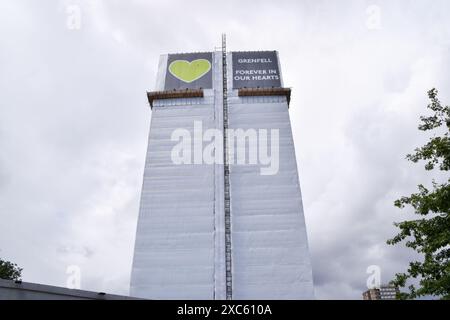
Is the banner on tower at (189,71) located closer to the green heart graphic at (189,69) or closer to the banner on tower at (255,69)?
the green heart graphic at (189,69)

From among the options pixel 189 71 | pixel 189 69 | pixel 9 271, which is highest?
pixel 189 69

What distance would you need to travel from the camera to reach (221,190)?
63156 millimetres

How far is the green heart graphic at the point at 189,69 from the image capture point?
74.8m

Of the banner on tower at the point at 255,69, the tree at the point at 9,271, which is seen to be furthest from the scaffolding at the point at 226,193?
the tree at the point at 9,271

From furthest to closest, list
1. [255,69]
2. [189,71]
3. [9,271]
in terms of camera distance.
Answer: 1. [189,71]
2. [255,69]
3. [9,271]

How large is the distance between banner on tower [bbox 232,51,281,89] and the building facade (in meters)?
0.19

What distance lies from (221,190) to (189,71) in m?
25.6

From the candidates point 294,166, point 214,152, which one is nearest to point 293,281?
point 294,166

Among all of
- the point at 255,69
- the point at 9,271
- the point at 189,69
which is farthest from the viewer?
the point at 189,69

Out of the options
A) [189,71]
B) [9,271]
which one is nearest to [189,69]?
[189,71]

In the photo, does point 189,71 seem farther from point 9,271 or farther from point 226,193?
point 9,271
